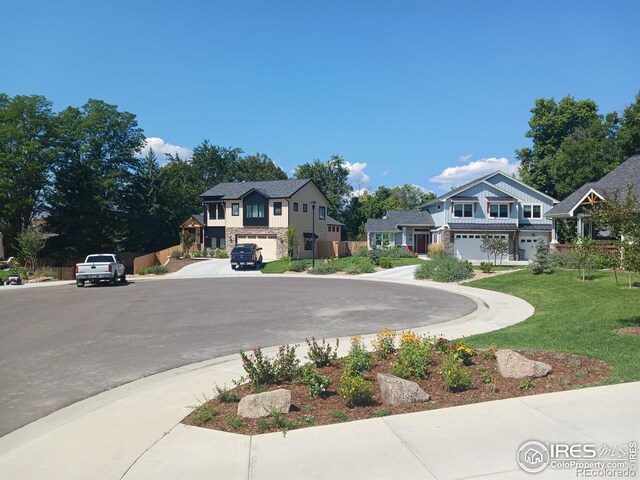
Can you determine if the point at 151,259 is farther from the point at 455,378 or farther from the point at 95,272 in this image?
the point at 455,378

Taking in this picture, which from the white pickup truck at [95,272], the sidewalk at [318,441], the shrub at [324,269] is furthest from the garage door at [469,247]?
the sidewalk at [318,441]

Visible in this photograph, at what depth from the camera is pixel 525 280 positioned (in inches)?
894

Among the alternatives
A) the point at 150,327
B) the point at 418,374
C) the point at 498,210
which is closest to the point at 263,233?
the point at 498,210

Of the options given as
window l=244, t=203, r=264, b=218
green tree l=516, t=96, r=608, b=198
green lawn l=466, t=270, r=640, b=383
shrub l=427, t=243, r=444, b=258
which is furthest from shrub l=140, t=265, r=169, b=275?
green tree l=516, t=96, r=608, b=198

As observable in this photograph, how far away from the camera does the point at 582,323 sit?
11.4m

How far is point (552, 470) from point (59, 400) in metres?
6.70

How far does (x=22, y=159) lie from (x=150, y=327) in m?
39.7

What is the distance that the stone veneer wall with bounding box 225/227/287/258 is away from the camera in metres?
46.7

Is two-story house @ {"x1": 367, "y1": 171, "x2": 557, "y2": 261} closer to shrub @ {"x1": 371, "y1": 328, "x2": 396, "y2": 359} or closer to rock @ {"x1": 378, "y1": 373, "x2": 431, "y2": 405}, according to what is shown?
shrub @ {"x1": 371, "y1": 328, "x2": 396, "y2": 359}

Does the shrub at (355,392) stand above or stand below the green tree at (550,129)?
below

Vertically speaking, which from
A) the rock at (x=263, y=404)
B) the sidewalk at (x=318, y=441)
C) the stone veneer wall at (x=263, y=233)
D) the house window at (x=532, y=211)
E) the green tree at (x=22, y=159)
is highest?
the green tree at (x=22, y=159)

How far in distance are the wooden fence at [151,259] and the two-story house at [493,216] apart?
27762 mm

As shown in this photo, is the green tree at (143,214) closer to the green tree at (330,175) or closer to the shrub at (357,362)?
the green tree at (330,175)

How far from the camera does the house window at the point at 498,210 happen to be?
4562cm
